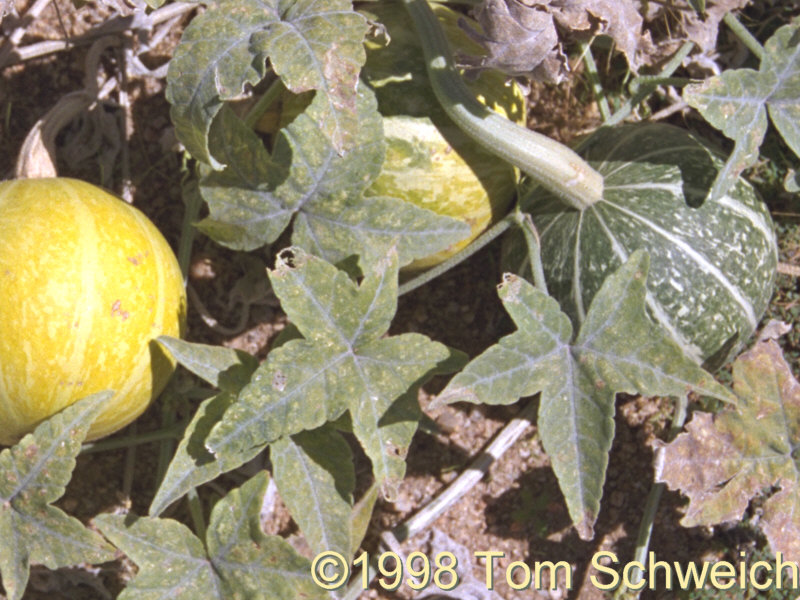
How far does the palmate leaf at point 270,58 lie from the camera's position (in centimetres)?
134

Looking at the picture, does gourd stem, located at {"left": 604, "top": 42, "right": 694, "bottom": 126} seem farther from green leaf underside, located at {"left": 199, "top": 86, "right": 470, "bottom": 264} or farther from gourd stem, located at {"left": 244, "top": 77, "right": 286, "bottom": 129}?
gourd stem, located at {"left": 244, "top": 77, "right": 286, "bottom": 129}

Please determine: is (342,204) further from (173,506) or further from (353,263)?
(173,506)

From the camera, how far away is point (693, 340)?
67.7 inches

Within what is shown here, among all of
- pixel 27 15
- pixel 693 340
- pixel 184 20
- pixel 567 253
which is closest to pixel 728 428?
pixel 693 340

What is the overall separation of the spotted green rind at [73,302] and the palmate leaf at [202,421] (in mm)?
91

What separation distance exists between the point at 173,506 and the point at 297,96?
989 millimetres

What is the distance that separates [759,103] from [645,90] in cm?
30

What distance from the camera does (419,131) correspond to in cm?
164

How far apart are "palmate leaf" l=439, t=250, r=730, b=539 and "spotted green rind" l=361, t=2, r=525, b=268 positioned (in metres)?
0.29

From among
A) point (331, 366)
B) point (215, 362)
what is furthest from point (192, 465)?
point (331, 366)

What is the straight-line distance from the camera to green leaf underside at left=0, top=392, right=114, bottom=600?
1504 millimetres

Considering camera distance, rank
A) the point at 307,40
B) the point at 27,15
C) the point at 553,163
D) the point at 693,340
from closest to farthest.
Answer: the point at 307,40
the point at 553,163
the point at 693,340
the point at 27,15

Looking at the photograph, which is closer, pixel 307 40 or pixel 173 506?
pixel 307 40

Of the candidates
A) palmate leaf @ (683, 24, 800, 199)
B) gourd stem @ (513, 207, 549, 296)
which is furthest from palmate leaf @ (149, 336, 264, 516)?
palmate leaf @ (683, 24, 800, 199)
